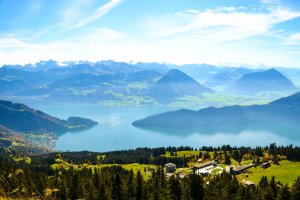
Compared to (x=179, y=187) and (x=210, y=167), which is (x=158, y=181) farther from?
(x=210, y=167)

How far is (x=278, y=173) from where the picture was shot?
9738 cm

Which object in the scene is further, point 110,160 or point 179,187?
point 110,160

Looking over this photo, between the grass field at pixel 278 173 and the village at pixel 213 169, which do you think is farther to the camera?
the village at pixel 213 169

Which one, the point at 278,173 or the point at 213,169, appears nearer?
the point at 278,173

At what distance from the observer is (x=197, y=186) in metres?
58.2

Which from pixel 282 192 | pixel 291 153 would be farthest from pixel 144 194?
pixel 291 153

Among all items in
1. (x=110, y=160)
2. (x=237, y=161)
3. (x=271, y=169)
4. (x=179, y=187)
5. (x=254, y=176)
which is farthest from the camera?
(x=110, y=160)

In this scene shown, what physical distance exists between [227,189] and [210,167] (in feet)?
208

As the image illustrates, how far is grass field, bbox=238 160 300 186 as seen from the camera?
293 feet

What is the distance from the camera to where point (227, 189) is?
60062mm

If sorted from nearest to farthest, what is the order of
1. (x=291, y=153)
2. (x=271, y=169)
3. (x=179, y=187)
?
(x=179, y=187)
(x=271, y=169)
(x=291, y=153)

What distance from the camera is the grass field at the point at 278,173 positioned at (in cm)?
8938

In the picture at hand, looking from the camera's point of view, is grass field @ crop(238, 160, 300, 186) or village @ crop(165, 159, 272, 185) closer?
grass field @ crop(238, 160, 300, 186)

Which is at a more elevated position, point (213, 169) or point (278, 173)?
point (278, 173)
